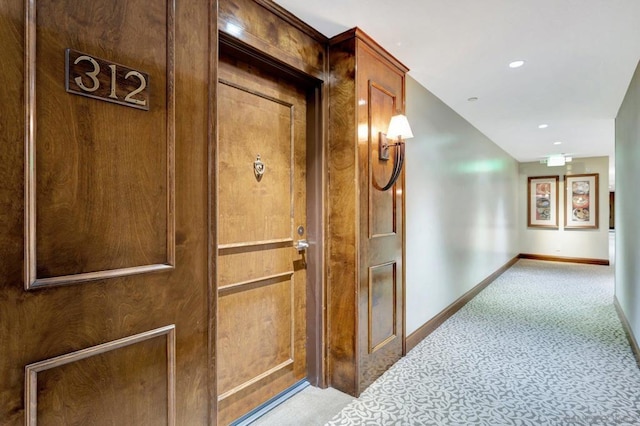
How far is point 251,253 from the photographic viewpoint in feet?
6.61

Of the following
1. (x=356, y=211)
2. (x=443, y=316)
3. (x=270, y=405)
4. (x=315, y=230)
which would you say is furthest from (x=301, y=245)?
(x=443, y=316)

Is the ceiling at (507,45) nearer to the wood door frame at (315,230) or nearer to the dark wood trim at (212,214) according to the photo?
the wood door frame at (315,230)

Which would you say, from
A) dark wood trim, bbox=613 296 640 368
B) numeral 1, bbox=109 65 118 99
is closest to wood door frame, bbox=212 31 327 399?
numeral 1, bbox=109 65 118 99

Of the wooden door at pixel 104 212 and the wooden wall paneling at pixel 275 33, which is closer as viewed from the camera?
the wooden door at pixel 104 212

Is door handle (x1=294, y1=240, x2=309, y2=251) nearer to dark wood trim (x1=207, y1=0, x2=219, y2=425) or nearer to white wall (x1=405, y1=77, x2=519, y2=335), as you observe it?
dark wood trim (x1=207, y1=0, x2=219, y2=425)

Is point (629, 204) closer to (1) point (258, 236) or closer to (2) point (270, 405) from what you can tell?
(1) point (258, 236)

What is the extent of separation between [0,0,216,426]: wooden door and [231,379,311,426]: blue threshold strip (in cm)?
58

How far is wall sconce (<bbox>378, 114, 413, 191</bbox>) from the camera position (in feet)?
7.79

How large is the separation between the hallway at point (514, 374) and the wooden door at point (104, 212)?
3.42ft

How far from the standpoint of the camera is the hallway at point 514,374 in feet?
6.60

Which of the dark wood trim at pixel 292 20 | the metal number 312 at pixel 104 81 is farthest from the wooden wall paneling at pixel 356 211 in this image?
the metal number 312 at pixel 104 81

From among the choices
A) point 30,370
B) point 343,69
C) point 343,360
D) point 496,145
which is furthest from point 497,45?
point 496,145

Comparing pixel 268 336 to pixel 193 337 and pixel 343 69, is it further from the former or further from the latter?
pixel 343 69

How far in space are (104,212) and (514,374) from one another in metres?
2.86
